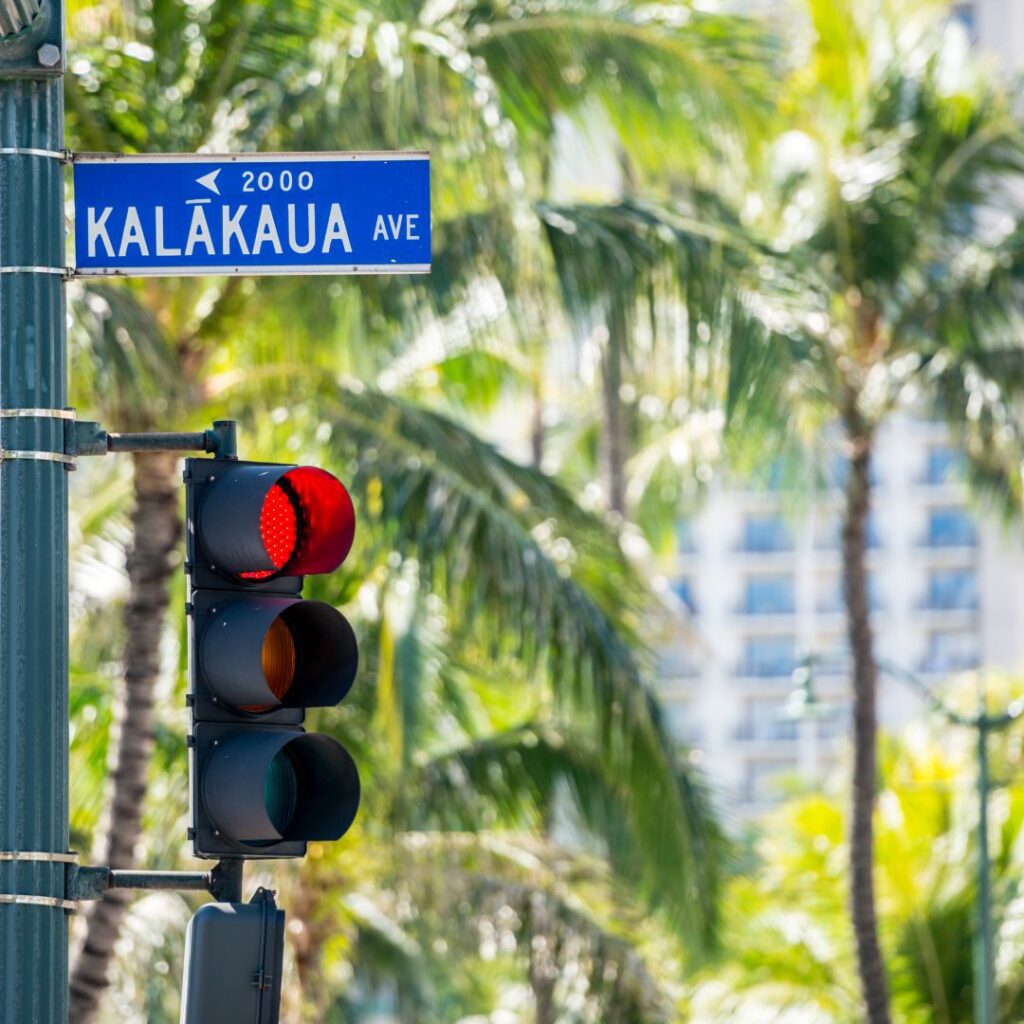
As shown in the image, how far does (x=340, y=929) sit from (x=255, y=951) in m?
12.0

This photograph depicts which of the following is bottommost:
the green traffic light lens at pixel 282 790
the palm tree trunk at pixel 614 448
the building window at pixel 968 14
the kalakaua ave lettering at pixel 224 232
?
the green traffic light lens at pixel 282 790

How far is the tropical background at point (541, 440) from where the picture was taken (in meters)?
10.9

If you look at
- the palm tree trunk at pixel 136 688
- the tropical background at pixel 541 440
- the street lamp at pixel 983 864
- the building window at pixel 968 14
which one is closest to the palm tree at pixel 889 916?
the tropical background at pixel 541 440

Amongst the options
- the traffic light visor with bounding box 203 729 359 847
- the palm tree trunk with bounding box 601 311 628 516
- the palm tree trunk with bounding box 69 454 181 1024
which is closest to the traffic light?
the traffic light visor with bounding box 203 729 359 847

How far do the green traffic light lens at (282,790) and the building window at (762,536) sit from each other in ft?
306

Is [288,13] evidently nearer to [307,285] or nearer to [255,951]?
[307,285]

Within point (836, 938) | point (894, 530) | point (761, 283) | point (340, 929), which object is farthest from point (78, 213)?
point (894, 530)

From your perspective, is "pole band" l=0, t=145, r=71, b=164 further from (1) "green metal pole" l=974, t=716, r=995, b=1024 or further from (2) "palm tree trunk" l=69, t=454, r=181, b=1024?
(1) "green metal pole" l=974, t=716, r=995, b=1024

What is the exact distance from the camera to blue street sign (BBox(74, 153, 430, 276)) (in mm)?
4934

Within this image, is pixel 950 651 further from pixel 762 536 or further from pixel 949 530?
pixel 762 536

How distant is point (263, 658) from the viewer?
4.59 m

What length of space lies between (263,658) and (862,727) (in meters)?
13.7

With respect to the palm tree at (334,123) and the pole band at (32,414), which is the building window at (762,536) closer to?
the palm tree at (334,123)

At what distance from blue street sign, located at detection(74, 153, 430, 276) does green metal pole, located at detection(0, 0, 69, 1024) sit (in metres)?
0.13
